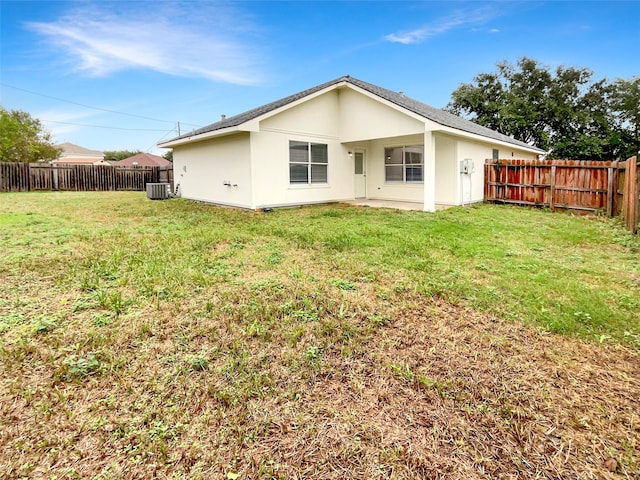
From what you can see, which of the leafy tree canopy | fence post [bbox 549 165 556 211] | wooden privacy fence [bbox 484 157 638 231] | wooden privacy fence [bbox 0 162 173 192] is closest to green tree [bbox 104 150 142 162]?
wooden privacy fence [bbox 0 162 173 192]

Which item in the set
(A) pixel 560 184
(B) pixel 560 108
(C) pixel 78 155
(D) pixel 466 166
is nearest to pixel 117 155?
(C) pixel 78 155

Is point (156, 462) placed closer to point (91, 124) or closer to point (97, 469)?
point (97, 469)

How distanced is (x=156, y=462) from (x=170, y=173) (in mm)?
21262

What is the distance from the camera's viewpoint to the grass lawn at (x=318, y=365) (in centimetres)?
187

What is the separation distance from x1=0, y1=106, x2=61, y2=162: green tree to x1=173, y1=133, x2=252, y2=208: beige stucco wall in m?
25.8

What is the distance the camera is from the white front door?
14.3 m

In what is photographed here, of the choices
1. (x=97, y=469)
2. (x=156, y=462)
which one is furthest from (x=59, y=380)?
(x=156, y=462)

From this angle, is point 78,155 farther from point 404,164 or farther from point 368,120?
point 404,164

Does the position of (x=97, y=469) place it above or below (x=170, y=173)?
below

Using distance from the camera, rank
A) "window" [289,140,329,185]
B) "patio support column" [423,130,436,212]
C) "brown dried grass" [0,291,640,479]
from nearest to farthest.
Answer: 1. "brown dried grass" [0,291,640,479]
2. "patio support column" [423,130,436,212]
3. "window" [289,140,329,185]

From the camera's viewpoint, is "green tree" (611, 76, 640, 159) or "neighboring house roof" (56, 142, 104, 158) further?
"neighboring house roof" (56, 142, 104, 158)

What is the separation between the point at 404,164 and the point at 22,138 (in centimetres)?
3596

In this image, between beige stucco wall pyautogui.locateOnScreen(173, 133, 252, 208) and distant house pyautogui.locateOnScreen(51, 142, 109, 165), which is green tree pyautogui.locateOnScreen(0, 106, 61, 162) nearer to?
distant house pyautogui.locateOnScreen(51, 142, 109, 165)

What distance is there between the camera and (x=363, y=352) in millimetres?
2863
